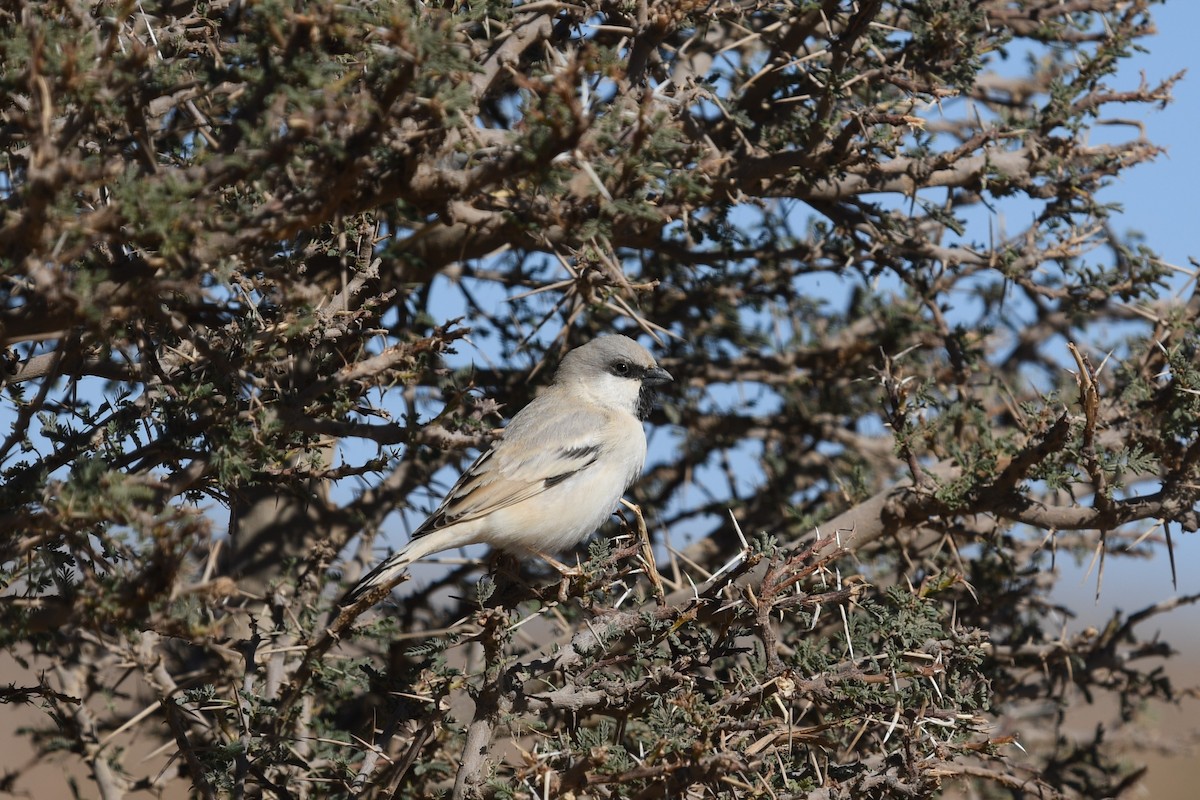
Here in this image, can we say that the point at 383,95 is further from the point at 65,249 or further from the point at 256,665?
the point at 256,665

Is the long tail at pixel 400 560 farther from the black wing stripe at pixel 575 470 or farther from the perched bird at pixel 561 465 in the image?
the black wing stripe at pixel 575 470

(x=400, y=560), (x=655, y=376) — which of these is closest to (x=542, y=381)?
(x=655, y=376)

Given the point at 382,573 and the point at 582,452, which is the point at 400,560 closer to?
the point at 382,573

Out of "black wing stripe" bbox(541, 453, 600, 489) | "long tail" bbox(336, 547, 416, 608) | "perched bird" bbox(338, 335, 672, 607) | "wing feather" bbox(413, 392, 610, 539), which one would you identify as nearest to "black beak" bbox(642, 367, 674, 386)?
"perched bird" bbox(338, 335, 672, 607)

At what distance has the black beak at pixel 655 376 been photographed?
5555 mm

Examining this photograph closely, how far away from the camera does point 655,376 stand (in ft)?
18.3

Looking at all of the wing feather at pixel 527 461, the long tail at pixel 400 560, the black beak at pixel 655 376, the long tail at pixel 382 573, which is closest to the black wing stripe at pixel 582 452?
the wing feather at pixel 527 461

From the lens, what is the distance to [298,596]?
4684mm

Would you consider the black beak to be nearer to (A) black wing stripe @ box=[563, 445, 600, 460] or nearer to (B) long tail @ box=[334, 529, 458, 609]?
(A) black wing stripe @ box=[563, 445, 600, 460]

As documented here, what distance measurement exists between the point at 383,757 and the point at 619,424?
7.37 feet

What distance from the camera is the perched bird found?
4.92 meters

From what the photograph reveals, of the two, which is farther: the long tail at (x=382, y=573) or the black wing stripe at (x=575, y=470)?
the black wing stripe at (x=575, y=470)

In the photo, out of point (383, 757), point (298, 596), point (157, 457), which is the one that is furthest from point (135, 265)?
point (298, 596)

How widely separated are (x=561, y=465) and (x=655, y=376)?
755 millimetres
